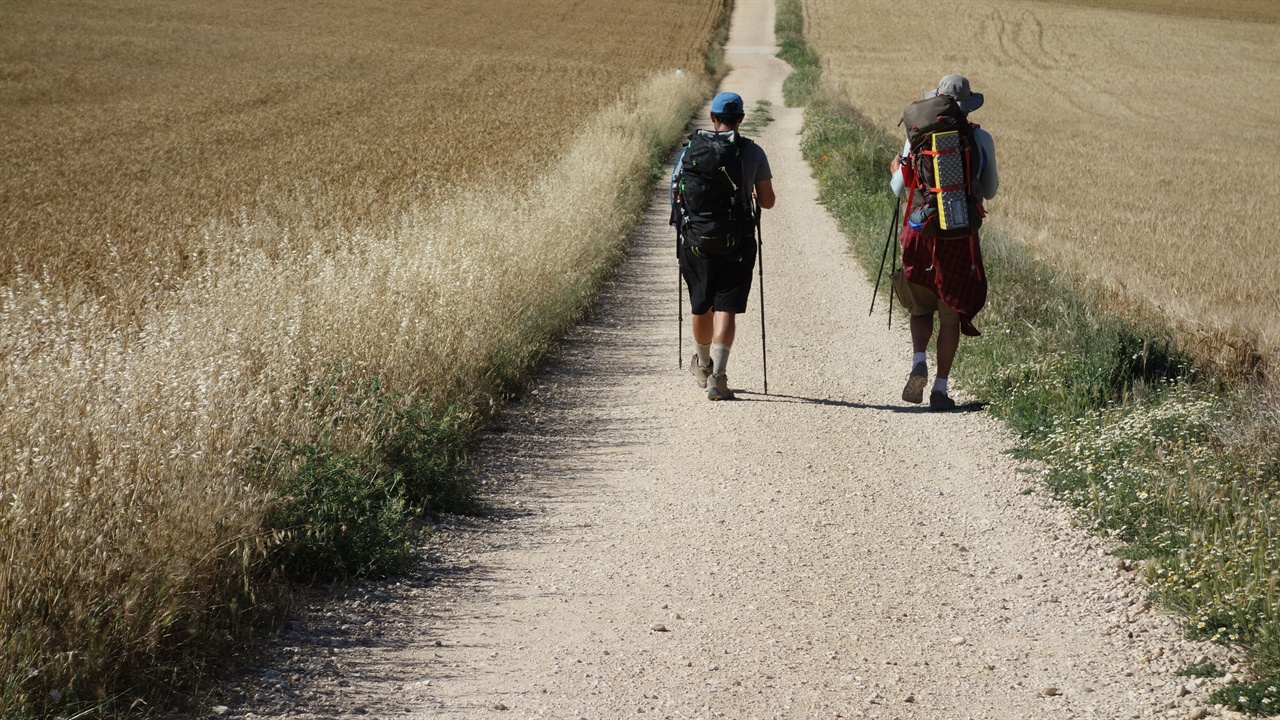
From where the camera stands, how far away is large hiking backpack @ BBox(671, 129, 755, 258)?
740 cm

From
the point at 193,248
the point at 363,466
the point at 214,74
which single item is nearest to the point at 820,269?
the point at 193,248

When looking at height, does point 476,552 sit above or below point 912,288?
below

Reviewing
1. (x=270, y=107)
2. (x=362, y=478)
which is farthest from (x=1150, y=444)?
(x=270, y=107)

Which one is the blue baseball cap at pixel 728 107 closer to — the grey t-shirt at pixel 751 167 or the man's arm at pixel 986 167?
the grey t-shirt at pixel 751 167

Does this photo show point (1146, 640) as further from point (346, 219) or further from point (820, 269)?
point (346, 219)

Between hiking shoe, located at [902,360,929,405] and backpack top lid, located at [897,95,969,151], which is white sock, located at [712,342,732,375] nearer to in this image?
hiking shoe, located at [902,360,929,405]

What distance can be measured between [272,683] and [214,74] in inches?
1619

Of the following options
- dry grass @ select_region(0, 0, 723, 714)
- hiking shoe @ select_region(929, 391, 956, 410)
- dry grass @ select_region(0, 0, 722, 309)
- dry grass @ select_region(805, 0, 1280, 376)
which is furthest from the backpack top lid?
dry grass @ select_region(0, 0, 722, 309)

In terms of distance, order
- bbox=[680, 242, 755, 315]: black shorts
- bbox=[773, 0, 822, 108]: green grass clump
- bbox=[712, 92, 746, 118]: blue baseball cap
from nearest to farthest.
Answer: bbox=[712, 92, 746, 118]: blue baseball cap < bbox=[680, 242, 755, 315]: black shorts < bbox=[773, 0, 822, 108]: green grass clump

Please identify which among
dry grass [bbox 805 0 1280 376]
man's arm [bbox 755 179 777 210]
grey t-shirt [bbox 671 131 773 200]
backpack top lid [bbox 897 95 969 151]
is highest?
backpack top lid [bbox 897 95 969 151]

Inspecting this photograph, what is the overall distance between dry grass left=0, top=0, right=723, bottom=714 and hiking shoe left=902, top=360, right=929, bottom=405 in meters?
2.73

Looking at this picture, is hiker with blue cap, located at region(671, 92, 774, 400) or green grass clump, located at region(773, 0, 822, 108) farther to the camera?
green grass clump, located at region(773, 0, 822, 108)

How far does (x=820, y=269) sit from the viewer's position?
12.8 metres

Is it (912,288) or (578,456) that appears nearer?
(578,456)
